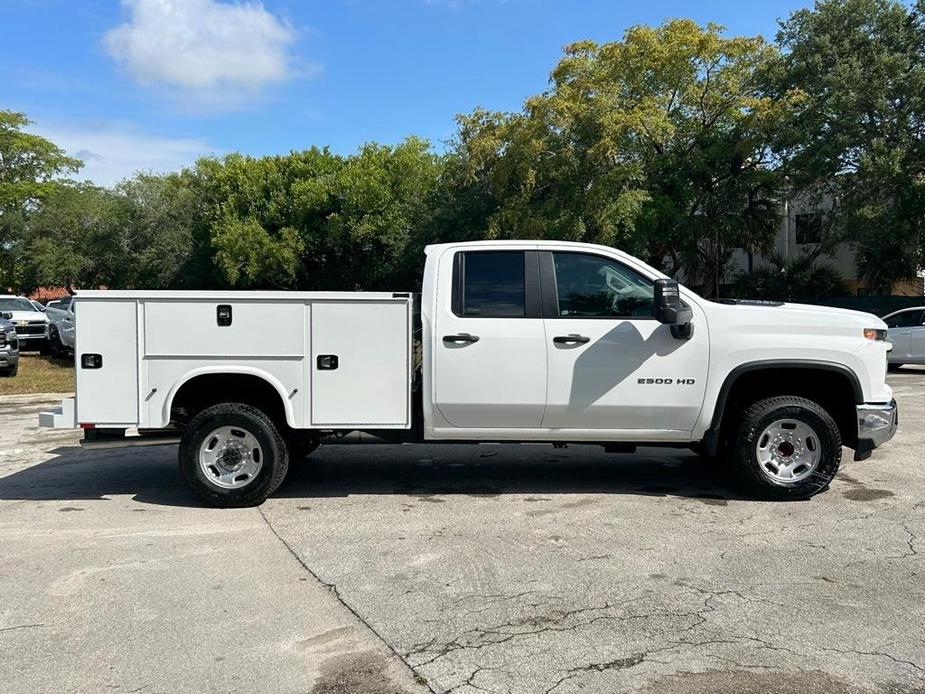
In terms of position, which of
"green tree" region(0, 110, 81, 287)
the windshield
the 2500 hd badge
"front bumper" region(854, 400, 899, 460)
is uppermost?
"green tree" region(0, 110, 81, 287)

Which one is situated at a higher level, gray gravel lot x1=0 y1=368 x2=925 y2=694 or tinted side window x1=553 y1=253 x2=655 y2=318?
tinted side window x1=553 y1=253 x2=655 y2=318

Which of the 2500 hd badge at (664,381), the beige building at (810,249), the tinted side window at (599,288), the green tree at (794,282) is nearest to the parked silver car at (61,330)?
the tinted side window at (599,288)

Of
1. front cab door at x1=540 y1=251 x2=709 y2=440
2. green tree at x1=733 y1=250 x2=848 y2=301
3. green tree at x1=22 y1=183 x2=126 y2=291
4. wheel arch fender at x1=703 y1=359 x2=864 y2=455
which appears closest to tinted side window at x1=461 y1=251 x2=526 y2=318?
front cab door at x1=540 y1=251 x2=709 y2=440

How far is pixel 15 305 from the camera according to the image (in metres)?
23.8

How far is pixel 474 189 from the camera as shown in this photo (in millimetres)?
30156

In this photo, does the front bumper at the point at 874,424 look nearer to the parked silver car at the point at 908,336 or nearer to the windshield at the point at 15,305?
the parked silver car at the point at 908,336

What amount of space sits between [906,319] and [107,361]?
58.4 feet

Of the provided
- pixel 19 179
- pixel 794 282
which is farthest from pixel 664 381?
pixel 19 179

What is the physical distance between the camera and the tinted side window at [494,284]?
6238 millimetres

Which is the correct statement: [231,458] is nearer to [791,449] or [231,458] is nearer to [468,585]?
[468,585]

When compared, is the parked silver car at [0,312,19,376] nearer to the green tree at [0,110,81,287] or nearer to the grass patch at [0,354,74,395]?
the grass patch at [0,354,74,395]

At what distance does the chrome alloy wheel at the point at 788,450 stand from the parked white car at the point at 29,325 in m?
21.9

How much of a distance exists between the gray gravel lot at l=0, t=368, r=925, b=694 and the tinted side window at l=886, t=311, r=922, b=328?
475 inches

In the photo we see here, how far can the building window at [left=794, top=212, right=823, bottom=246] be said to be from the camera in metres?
30.4
